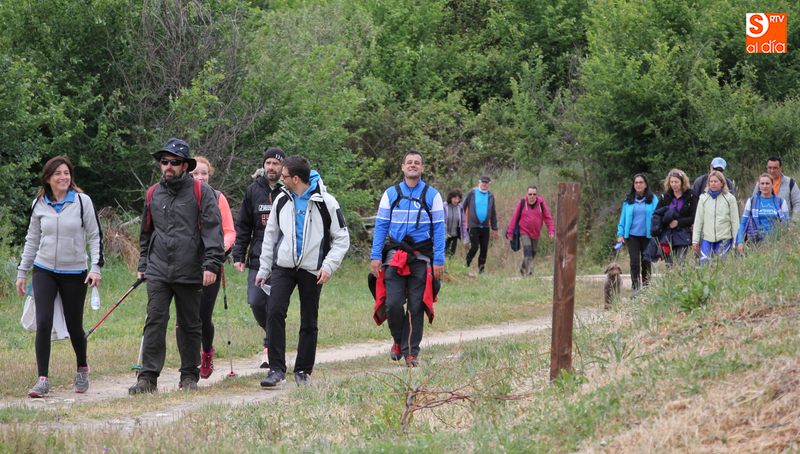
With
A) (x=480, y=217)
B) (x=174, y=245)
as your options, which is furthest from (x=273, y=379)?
(x=480, y=217)

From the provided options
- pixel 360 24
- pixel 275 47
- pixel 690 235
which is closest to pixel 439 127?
pixel 360 24

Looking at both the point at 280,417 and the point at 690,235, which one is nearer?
the point at 280,417

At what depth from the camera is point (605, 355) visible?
25.0 feet

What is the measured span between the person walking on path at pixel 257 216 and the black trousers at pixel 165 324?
1.17 metres

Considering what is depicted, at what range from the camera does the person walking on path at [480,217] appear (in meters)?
22.2

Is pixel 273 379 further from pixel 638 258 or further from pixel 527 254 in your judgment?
pixel 527 254

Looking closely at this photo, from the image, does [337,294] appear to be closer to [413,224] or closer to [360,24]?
[413,224]

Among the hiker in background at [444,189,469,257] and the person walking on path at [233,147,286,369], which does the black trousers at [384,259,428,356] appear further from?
the hiker in background at [444,189,469,257]

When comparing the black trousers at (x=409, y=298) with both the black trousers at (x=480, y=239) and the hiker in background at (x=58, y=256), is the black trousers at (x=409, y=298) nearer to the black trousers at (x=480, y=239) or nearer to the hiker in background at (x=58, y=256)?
the hiker in background at (x=58, y=256)

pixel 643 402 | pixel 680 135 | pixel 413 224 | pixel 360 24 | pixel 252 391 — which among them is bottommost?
pixel 252 391

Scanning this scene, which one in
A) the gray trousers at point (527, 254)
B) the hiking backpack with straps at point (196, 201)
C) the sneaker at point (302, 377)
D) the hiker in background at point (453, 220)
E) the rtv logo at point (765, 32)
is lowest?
the sneaker at point (302, 377)

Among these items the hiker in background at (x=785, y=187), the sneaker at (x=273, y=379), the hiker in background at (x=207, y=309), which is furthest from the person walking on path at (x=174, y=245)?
the hiker in background at (x=785, y=187)

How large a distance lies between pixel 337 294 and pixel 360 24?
57.7ft

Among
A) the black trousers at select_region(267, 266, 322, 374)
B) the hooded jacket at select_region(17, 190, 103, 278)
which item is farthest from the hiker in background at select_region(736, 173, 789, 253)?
the hooded jacket at select_region(17, 190, 103, 278)
